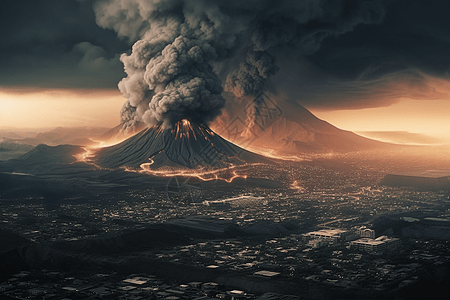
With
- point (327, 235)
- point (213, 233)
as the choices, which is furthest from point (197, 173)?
point (327, 235)

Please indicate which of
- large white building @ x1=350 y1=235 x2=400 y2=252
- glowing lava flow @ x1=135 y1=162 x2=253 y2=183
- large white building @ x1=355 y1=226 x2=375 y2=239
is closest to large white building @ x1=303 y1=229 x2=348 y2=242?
large white building @ x1=355 y1=226 x2=375 y2=239

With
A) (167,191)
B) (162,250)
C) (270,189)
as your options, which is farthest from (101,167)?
(162,250)

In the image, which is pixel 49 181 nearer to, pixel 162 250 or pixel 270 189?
pixel 270 189

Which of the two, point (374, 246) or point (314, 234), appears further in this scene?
point (314, 234)

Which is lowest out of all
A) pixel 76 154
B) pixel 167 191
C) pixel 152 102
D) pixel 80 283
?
pixel 80 283

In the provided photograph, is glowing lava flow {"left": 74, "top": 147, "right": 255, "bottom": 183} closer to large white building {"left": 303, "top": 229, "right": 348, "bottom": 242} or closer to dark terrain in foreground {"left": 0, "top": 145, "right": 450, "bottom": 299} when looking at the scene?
dark terrain in foreground {"left": 0, "top": 145, "right": 450, "bottom": 299}

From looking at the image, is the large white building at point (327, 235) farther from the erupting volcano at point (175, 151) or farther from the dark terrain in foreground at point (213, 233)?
the erupting volcano at point (175, 151)

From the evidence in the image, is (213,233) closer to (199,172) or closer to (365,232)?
(365,232)

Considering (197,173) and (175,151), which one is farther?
(175,151)
